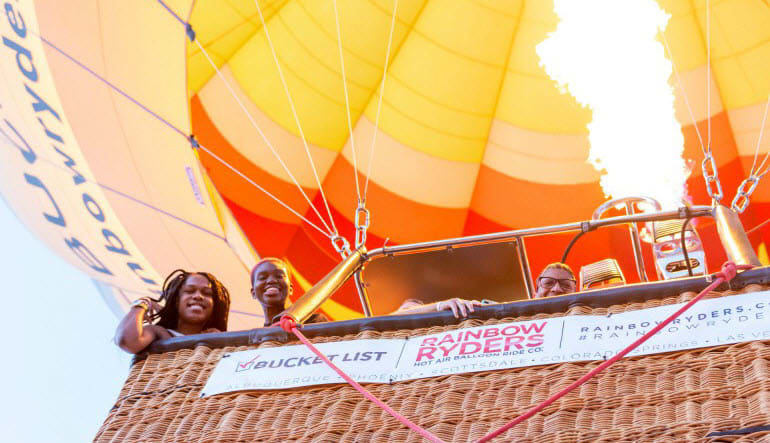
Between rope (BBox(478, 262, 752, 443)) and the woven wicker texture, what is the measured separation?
29mm

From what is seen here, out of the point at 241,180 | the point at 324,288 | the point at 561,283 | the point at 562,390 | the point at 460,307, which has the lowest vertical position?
the point at 562,390

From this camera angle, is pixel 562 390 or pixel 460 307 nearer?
pixel 562 390

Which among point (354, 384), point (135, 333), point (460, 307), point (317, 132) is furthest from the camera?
point (317, 132)

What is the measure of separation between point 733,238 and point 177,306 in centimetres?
121

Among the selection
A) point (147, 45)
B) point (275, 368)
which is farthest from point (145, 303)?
point (147, 45)

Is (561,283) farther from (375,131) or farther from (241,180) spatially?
(375,131)

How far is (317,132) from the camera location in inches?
247

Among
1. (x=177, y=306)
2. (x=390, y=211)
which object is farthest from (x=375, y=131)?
(x=177, y=306)

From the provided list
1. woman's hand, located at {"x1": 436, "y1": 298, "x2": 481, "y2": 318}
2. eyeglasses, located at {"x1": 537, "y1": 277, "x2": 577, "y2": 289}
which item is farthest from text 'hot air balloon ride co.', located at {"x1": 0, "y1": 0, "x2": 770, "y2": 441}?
woman's hand, located at {"x1": 436, "y1": 298, "x2": 481, "y2": 318}

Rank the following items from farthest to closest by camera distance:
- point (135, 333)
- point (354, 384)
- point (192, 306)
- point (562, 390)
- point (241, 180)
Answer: point (241, 180) → point (192, 306) → point (135, 333) → point (354, 384) → point (562, 390)

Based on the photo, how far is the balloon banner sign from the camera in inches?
62.1

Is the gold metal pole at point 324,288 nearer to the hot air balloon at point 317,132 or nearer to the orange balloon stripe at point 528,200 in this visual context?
→ the hot air balloon at point 317,132

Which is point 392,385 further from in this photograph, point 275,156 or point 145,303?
point 275,156

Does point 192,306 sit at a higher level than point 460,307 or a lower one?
higher
